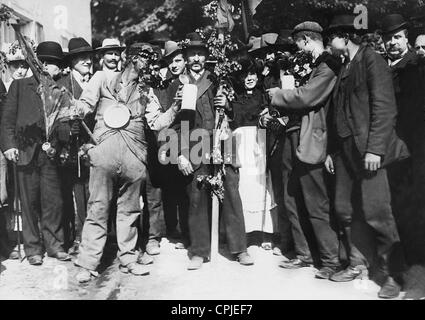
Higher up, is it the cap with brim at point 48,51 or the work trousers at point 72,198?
the cap with brim at point 48,51

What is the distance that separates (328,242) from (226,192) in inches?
45.1

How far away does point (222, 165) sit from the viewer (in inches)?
212

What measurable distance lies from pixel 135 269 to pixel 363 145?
8.17 feet

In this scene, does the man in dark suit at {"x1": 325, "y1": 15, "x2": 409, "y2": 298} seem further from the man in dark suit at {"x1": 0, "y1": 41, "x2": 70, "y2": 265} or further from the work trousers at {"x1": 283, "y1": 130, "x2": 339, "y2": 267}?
the man in dark suit at {"x1": 0, "y1": 41, "x2": 70, "y2": 265}

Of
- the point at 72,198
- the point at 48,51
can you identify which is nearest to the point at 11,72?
the point at 48,51

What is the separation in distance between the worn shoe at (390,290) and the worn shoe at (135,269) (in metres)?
2.22

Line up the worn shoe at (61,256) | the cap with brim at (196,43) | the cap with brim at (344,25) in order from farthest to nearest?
1. the worn shoe at (61,256)
2. the cap with brim at (196,43)
3. the cap with brim at (344,25)

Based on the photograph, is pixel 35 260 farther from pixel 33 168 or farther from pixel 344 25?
pixel 344 25

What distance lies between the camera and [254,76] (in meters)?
5.77

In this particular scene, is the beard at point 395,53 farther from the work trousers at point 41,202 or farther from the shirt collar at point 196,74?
the work trousers at point 41,202

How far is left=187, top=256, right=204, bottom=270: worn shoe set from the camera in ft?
17.3

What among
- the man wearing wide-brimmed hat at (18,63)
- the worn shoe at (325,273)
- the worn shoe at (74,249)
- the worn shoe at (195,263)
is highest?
the man wearing wide-brimmed hat at (18,63)

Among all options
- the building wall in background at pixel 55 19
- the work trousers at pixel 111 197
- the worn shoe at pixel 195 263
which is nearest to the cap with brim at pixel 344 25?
the work trousers at pixel 111 197

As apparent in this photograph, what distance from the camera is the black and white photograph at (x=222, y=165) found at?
15.4ft
